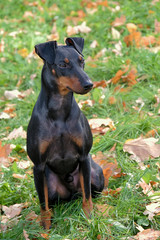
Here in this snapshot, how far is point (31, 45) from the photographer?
22.0ft

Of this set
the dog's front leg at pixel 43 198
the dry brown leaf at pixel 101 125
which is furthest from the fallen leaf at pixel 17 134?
the dog's front leg at pixel 43 198

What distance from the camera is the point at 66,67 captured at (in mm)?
2707

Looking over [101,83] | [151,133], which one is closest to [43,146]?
[151,133]

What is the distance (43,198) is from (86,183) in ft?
1.14

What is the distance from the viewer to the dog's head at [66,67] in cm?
264

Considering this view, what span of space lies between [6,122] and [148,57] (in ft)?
6.49

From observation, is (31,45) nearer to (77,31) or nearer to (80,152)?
(77,31)

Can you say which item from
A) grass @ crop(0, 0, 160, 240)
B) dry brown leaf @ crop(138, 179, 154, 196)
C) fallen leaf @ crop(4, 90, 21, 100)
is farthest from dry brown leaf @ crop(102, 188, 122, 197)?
fallen leaf @ crop(4, 90, 21, 100)

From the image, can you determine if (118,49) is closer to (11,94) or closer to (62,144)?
(11,94)

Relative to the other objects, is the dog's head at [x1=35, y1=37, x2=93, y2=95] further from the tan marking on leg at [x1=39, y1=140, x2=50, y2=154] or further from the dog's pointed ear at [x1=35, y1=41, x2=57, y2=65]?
the tan marking on leg at [x1=39, y1=140, x2=50, y2=154]

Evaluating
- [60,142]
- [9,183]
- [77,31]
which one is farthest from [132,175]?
[77,31]

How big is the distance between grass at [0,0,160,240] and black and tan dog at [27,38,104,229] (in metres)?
0.21

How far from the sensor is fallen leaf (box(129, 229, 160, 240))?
9.04ft

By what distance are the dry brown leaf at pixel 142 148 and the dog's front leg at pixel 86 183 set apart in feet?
2.60
